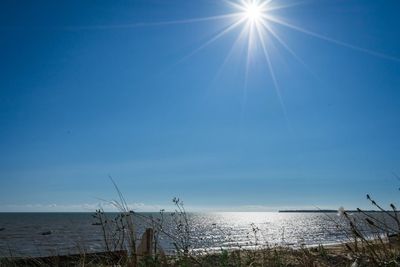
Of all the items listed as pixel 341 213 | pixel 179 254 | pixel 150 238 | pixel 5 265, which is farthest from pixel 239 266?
pixel 5 265

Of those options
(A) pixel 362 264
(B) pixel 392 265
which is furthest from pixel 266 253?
(B) pixel 392 265

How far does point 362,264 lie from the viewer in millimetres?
3121

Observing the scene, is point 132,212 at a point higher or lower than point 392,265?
higher

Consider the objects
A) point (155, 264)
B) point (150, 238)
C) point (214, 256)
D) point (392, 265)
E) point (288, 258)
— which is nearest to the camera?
point (392, 265)

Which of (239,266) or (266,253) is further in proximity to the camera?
(266,253)

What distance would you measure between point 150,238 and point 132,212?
55 cm

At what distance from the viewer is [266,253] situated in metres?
4.58

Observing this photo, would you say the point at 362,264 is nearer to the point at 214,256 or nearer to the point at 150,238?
the point at 214,256

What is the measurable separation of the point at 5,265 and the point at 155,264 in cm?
294

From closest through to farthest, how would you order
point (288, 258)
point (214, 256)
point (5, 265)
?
point (214, 256) → point (288, 258) → point (5, 265)

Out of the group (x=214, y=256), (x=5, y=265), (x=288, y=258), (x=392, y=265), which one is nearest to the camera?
(x=392, y=265)

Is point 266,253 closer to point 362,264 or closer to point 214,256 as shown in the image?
point 214,256

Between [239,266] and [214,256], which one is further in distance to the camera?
[214,256]

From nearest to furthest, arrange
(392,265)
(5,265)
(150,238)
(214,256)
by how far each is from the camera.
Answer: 1. (392,265)
2. (150,238)
3. (214,256)
4. (5,265)
